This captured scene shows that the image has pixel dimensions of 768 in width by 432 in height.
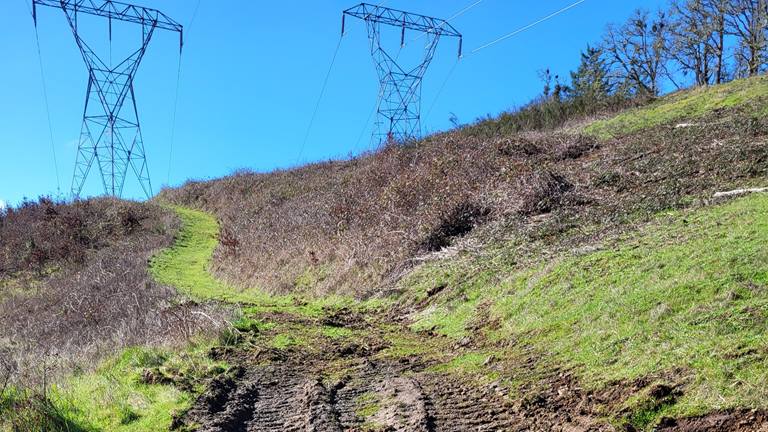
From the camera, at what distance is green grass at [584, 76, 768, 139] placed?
1703 cm

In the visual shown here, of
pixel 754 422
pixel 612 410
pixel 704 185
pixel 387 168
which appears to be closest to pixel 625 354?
pixel 612 410

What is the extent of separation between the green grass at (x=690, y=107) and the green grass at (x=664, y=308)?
29.8 ft

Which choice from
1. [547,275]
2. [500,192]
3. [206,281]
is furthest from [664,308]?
[206,281]

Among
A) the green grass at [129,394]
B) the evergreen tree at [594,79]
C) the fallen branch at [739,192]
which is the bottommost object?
the green grass at [129,394]

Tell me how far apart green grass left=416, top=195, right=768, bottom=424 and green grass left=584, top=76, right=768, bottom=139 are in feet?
29.8

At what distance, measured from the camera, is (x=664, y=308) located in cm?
550

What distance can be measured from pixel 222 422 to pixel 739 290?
175 inches

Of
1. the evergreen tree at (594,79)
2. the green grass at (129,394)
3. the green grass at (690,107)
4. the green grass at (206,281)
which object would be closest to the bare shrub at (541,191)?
the green grass at (206,281)

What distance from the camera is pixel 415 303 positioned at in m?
10.2

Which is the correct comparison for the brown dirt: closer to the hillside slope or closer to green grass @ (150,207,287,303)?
the hillside slope

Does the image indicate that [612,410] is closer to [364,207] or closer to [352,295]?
[352,295]

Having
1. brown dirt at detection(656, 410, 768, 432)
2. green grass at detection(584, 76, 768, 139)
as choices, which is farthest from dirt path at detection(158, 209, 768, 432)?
green grass at detection(584, 76, 768, 139)

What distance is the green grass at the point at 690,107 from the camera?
17.0 metres

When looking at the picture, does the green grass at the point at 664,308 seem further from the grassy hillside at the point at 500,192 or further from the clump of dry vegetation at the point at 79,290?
the clump of dry vegetation at the point at 79,290
